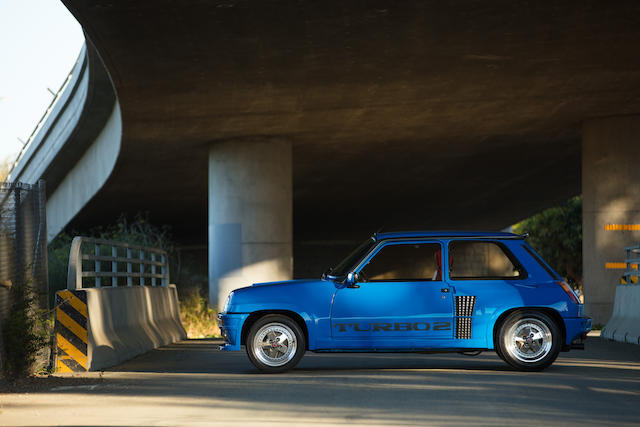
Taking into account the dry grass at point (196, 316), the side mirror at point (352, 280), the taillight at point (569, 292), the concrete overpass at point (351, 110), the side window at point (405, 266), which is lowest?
the dry grass at point (196, 316)

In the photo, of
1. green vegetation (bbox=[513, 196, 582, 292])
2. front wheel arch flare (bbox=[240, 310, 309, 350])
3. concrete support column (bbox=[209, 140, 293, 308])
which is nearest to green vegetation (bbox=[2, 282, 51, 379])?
front wheel arch flare (bbox=[240, 310, 309, 350])

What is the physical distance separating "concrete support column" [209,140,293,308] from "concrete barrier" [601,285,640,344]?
9.55m

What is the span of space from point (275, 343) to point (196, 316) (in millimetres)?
11675

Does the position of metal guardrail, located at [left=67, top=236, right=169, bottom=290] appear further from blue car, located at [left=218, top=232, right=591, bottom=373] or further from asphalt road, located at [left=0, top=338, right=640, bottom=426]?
blue car, located at [left=218, top=232, right=591, bottom=373]

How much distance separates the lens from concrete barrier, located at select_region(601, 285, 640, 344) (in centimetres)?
1619

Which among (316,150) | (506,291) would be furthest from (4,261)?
(316,150)

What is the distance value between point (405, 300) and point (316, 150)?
16529 mm

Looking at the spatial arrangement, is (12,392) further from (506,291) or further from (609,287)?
(609,287)

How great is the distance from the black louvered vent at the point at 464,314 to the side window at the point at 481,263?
28cm

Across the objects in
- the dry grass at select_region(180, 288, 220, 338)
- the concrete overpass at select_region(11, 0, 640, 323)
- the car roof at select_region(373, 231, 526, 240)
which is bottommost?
the dry grass at select_region(180, 288, 220, 338)

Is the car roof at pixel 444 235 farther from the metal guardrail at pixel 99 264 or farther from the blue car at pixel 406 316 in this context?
the metal guardrail at pixel 99 264

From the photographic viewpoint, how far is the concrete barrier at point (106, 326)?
11.7 meters

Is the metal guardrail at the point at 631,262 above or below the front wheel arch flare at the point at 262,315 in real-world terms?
above

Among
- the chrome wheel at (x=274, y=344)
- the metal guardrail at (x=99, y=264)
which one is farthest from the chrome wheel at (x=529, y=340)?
the metal guardrail at (x=99, y=264)
